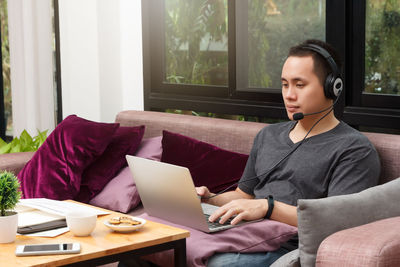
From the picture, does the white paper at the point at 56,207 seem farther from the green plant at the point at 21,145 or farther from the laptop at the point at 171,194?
the green plant at the point at 21,145

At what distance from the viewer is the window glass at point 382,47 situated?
8.64 feet

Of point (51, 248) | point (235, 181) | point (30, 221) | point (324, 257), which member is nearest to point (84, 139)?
point (235, 181)

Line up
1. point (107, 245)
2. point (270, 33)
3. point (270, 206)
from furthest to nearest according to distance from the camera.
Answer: point (270, 33) < point (270, 206) < point (107, 245)

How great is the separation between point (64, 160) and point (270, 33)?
3.76 ft

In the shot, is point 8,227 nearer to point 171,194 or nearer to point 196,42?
point 171,194

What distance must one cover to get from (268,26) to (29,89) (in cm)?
204

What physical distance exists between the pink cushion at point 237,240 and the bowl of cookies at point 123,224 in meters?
0.18

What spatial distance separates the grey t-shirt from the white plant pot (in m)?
0.88

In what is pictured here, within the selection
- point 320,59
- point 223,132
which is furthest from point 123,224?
point 223,132

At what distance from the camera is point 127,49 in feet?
13.0

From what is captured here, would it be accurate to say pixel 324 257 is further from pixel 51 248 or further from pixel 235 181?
pixel 235 181

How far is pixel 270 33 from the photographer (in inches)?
125

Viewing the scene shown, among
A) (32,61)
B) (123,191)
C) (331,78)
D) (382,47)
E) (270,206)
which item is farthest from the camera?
(32,61)

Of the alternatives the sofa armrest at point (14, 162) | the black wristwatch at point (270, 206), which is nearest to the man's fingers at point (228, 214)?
the black wristwatch at point (270, 206)
